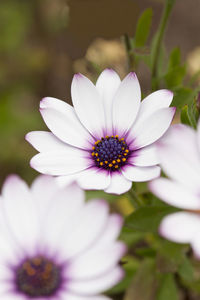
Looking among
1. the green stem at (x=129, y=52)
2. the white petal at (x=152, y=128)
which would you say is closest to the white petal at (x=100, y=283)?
the white petal at (x=152, y=128)

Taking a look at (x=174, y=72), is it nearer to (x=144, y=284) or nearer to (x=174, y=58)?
(x=174, y=58)


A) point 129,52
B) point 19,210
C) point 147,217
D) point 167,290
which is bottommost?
point 167,290

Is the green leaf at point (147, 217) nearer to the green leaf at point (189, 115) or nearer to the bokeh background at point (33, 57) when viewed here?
the green leaf at point (189, 115)

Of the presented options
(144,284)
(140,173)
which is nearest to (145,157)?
(140,173)

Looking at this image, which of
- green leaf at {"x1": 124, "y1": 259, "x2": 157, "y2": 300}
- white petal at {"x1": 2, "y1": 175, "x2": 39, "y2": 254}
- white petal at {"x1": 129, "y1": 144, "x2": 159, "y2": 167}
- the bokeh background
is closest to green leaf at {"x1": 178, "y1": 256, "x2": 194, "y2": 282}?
green leaf at {"x1": 124, "y1": 259, "x2": 157, "y2": 300}

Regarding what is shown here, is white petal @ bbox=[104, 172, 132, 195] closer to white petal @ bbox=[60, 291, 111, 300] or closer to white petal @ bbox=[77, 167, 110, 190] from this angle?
white petal @ bbox=[77, 167, 110, 190]

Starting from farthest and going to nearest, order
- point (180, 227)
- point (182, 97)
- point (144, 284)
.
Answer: point (144, 284) → point (182, 97) → point (180, 227)

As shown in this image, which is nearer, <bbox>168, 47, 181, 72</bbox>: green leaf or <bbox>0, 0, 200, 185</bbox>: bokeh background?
<bbox>168, 47, 181, 72</bbox>: green leaf
